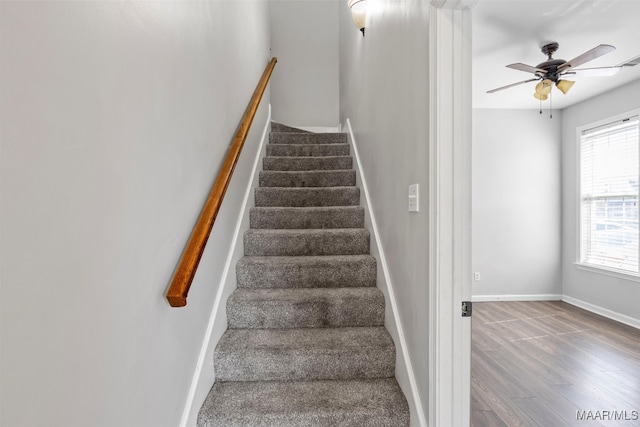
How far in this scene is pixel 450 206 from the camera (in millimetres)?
1081

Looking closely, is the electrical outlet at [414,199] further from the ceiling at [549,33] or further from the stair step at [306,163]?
the stair step at [306,163]

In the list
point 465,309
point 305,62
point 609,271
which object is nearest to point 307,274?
point 465,309

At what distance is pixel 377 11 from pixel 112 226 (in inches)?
Result: 79.6

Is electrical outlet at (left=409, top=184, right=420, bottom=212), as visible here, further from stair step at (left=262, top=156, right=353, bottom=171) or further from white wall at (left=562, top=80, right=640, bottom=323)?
white wall at (left=562, top=80, right=640, bottom=323)

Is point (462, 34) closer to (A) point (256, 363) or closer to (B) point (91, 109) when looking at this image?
(B) point (91, 109)

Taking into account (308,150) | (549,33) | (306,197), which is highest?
(549,33)

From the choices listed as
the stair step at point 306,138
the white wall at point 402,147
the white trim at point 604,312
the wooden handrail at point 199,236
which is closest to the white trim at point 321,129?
the stair step at point 306,138

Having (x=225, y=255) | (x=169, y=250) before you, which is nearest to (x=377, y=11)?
(x=225, y=255)

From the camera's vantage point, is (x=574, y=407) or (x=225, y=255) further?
(x=574, y=407)

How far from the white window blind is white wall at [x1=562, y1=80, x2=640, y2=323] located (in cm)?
11

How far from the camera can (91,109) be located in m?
0.72

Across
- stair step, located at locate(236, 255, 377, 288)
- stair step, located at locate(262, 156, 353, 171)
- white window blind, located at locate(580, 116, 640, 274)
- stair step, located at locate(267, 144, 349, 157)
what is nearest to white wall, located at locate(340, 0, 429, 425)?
stair step, located at locate(236, 255, 377, 288)

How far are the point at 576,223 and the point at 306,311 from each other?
13.6ft

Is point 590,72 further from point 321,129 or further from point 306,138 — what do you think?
point 321,129
